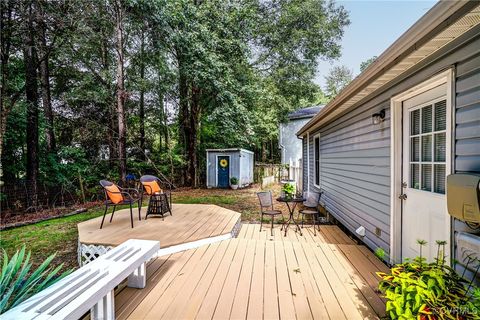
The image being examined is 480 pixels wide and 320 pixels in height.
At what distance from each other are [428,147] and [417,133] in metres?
0.25

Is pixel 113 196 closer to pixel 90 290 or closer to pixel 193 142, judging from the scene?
pixel 90 290

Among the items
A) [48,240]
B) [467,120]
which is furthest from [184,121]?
[467,120]

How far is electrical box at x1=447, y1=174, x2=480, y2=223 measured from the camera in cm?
157

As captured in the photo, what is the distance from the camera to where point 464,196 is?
165 centimetres

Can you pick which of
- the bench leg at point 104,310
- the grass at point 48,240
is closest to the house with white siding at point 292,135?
the grass at point 48,240

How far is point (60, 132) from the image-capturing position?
12.0 m

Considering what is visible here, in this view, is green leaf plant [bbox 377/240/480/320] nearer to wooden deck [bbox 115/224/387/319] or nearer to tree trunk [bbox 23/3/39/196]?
wooden deck [bbox 115/224/387/319]

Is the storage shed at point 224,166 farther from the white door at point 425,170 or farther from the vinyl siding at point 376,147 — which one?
the white door at point 425,170

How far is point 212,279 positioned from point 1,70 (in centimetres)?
874

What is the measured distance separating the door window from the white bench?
2888 mm

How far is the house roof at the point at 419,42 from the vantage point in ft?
4.97

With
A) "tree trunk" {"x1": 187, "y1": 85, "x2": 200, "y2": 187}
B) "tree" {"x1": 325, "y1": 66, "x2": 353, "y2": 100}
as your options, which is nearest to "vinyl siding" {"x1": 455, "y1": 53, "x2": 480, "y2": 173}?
"tree trunk" {"x1": 187, "y1": 85, "x2": 200, "y2": 187}

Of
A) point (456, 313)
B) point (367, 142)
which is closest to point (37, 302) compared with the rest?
point (456, 313)

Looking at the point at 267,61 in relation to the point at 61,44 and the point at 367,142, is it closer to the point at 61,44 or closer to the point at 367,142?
the point at 61,44
